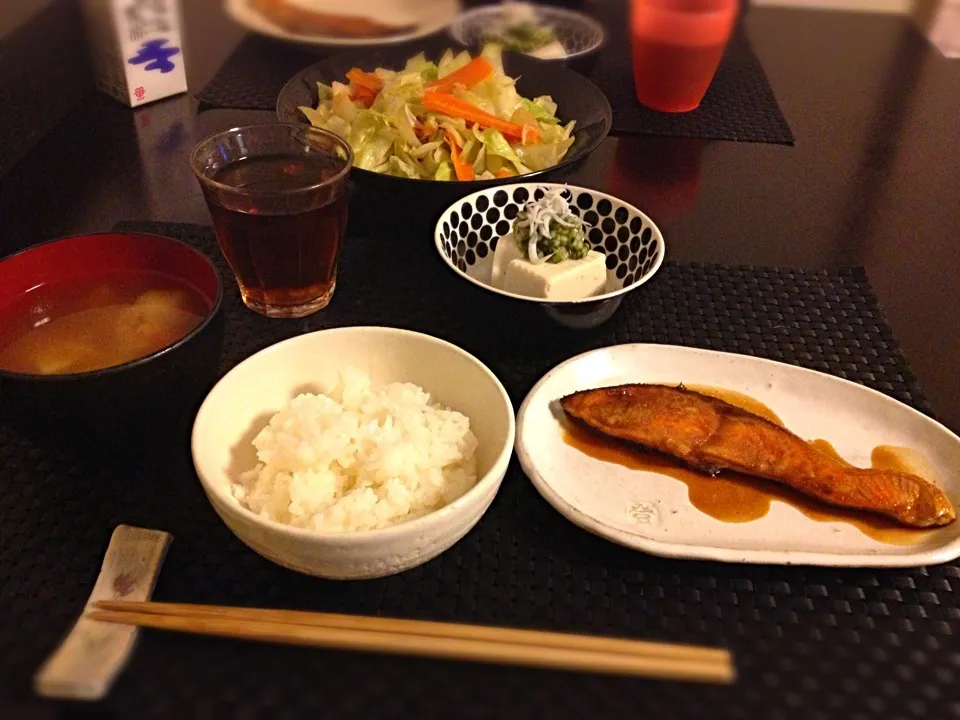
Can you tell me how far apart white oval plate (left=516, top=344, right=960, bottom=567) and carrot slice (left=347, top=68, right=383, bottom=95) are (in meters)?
0.80

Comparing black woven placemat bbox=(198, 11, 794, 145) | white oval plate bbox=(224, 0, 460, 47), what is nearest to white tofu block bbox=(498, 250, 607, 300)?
black woven placemat bbox=(198, 11, 794, 145)

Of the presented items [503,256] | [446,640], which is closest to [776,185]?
[503,256]

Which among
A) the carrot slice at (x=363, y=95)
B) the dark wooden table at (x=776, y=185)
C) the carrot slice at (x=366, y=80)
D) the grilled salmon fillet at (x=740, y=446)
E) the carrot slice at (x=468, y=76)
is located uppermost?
the carrot slice at (x=468, y=76)

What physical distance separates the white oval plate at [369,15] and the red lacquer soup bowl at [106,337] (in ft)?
3.65

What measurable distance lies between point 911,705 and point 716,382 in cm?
45

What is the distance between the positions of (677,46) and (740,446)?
1176mm

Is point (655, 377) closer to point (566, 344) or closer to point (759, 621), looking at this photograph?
point (566, 344)

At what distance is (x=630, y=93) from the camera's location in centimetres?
191

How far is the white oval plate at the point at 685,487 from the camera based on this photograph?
30.4 inches

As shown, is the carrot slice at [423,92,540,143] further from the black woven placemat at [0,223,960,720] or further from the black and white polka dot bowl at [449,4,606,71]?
the black and white polka dot bowl at [449,4,606,71]

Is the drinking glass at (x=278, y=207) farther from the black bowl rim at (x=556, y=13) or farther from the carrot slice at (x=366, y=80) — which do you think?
the black bowl rim at (x=556, y=13)

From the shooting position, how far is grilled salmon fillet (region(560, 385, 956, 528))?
823mm

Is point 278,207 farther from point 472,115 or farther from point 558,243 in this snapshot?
point 472,115

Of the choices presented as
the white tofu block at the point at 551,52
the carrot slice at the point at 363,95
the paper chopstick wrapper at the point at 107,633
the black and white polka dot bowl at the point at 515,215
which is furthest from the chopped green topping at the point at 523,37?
the paper chopstick wrapper at the point at 107,633
